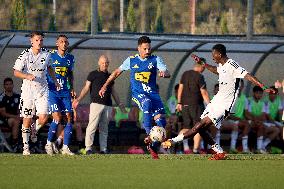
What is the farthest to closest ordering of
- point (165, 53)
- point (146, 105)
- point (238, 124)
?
1. point (165, 53)
2. point (238, 124)
3. point (146, 105)

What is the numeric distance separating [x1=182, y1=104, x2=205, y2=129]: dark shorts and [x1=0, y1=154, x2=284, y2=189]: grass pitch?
5.15m

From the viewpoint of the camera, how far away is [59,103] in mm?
21562

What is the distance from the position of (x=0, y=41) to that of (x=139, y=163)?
29.9ft

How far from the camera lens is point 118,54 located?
89.8ft

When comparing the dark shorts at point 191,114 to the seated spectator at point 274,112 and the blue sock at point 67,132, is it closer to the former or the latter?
the seated spectator at point 274,112

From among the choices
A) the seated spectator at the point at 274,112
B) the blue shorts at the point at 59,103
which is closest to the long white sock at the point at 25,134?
the blue shorts at the point at 59,103

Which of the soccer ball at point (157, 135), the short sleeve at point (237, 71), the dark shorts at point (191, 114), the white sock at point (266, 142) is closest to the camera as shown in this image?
the short sleeve at point (237, 71)

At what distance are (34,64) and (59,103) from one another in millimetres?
1106

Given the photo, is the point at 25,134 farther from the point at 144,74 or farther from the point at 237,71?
the point at 237,71

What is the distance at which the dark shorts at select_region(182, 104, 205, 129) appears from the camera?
81.5 feet

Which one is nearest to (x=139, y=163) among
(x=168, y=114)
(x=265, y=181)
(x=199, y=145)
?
(x=265, y=181)

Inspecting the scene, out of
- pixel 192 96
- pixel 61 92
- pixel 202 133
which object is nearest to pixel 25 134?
pixel 61 92

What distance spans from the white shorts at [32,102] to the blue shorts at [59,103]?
40 cm

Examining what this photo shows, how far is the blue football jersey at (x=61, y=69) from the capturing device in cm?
2167
